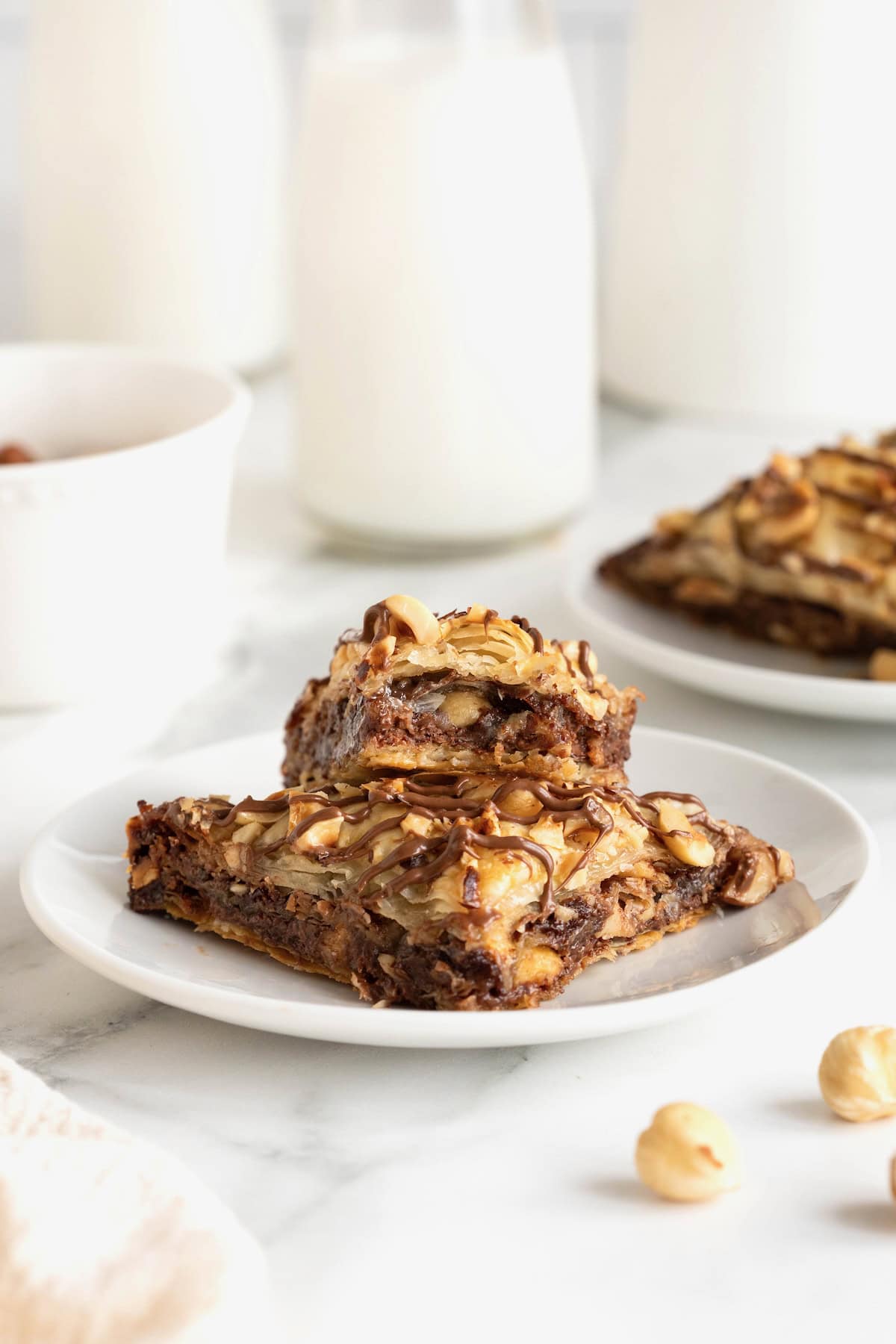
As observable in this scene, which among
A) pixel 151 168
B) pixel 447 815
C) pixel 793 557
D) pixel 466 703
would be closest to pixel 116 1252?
pixel 447 815

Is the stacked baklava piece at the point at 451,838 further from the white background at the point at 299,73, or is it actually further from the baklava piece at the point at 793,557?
the white background at the point at 299,73

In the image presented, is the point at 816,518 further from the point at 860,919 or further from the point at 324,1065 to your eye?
the point at 324,1065

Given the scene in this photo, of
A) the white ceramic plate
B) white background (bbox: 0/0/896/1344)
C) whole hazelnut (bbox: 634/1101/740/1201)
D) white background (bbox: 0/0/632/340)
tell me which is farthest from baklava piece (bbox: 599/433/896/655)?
white background (bbox: 0/0/632/340)

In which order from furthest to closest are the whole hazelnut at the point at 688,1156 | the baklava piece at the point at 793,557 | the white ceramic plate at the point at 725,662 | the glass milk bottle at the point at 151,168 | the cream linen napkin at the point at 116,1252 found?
the glass milk bottle at the point at 151,168 < the baklava piece at the point at 793,557 < the white ceramic plate at the point at 725,662 < the whole hazelnut at the point at 688,1156 < the cream linen napkin at the point at 116,1252

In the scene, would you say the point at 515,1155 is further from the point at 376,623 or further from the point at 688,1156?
the point at 376,623

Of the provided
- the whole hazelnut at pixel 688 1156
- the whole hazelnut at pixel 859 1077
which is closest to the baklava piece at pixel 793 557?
the whole hazelnut at pixel 859 1077

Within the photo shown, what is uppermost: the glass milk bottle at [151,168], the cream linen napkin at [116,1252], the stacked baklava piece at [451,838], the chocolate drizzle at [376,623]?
the glass milk bottle at [151,168]

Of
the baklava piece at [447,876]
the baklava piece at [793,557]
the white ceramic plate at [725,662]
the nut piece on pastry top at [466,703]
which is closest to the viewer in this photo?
the baklava piece at [447,876]
